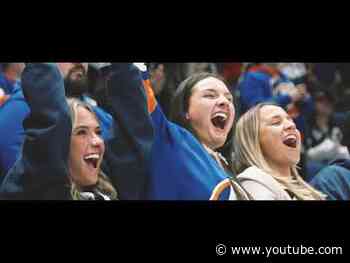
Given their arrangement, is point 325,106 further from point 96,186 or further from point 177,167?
point 96,186

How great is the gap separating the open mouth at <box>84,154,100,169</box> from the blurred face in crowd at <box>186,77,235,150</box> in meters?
0.58

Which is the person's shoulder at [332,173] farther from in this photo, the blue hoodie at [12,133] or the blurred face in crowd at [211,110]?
the blue hoodie at [12,133]

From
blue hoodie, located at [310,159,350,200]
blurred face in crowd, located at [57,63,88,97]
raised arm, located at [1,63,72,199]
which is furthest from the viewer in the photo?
blue hoodie, located at [310,159,350,200]

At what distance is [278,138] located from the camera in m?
5.54

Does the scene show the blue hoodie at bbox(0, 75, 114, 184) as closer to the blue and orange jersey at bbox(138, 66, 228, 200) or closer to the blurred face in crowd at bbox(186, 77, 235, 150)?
the blue and orange jersey at bbox(138, 66, 228, 200)

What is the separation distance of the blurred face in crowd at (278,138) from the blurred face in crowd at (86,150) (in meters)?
0.95

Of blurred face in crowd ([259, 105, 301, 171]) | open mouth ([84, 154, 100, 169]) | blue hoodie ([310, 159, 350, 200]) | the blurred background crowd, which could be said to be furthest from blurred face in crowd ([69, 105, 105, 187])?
blue hoodie ([310, 159, 350, 200])

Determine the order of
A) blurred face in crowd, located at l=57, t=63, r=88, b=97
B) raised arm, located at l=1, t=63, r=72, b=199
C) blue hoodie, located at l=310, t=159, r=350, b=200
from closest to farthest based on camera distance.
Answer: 1. raised arm, located at l=1, t=63, r=72, b=199
2. blurred face in crowd, located at l=57, t=63, r=88, b=97
3. blue hoodie, located at l=310, t=159, r=350, b=200

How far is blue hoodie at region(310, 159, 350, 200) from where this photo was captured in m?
5.57

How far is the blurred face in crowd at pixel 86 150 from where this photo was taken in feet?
→ 17.9

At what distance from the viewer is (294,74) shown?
5.62 m
